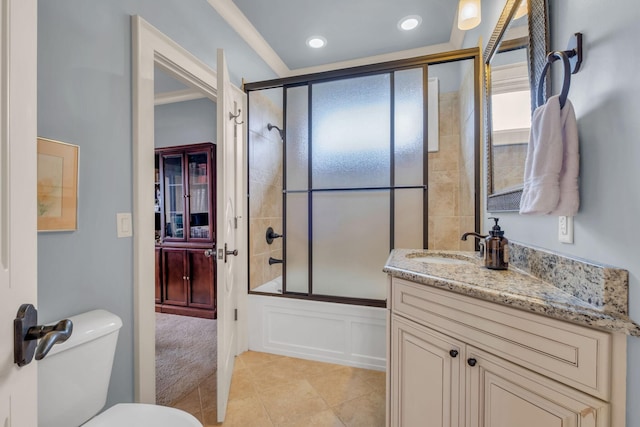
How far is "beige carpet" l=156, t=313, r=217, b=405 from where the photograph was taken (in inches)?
75.7

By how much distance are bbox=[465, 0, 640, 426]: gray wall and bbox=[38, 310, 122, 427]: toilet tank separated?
1.62 m

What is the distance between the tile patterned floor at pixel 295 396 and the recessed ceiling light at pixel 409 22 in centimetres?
276

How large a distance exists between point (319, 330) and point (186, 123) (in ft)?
9.66

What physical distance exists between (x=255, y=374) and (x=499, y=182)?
2044 millimetres

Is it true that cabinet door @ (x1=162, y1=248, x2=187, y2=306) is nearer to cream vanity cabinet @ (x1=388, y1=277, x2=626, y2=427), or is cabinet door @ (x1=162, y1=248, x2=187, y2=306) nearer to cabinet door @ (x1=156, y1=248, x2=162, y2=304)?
cabinet door @ (x1=156, y1=248, x2=162, y2=304)

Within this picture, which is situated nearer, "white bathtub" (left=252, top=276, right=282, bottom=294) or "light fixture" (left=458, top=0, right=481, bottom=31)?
"light fixture" (left=458, top=0, right=481, bottom=31)

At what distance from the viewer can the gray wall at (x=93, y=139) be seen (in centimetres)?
108

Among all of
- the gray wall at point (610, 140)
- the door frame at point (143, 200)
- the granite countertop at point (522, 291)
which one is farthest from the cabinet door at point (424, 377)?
the door frame at point (143, 200)

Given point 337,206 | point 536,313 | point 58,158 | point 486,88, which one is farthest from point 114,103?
point 486,88

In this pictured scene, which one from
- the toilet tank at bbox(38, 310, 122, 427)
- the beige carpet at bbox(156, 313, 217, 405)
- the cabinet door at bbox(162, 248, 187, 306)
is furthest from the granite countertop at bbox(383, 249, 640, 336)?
the cabinet door at bbox(162, 248, 187, 306)

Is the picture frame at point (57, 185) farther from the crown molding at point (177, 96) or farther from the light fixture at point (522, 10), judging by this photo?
the crown molding at point (177, 96)

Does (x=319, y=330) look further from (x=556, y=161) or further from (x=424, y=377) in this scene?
(x=556, y=161)

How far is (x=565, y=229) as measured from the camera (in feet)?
2.95

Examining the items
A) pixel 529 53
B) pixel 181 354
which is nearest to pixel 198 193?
pixel 181 354
